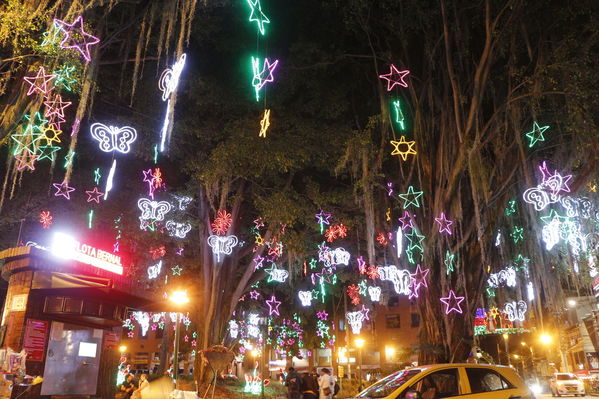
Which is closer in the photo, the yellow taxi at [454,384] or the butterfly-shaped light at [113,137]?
the yellow taxi at [454,384]

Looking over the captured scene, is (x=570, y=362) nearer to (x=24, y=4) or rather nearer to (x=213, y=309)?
(x=213, y=309)

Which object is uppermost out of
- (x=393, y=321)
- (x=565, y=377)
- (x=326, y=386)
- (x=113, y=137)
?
(x=113, y=137)

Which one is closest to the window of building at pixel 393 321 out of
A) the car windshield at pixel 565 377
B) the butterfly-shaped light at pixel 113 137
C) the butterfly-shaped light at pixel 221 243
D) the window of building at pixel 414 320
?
the window of building at pixel 414 320

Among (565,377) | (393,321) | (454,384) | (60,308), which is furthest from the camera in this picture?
(393,321)

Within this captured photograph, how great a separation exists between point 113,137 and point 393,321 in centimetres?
5035

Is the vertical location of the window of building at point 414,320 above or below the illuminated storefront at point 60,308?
above

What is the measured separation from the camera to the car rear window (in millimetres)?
6750

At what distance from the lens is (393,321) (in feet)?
185

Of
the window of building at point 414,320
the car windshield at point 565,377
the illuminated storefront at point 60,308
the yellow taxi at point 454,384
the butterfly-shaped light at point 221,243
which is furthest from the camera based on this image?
the window of building at point 414,320

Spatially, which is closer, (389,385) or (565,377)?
(389,385)

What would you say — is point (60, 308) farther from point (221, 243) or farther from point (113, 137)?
point (221, 243)

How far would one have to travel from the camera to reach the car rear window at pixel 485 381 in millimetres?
6750

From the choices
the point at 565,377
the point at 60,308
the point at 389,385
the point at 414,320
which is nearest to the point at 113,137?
the point at 60,308

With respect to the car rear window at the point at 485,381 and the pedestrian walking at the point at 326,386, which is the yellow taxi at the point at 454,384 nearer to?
the car rear window at the point at 485,381
